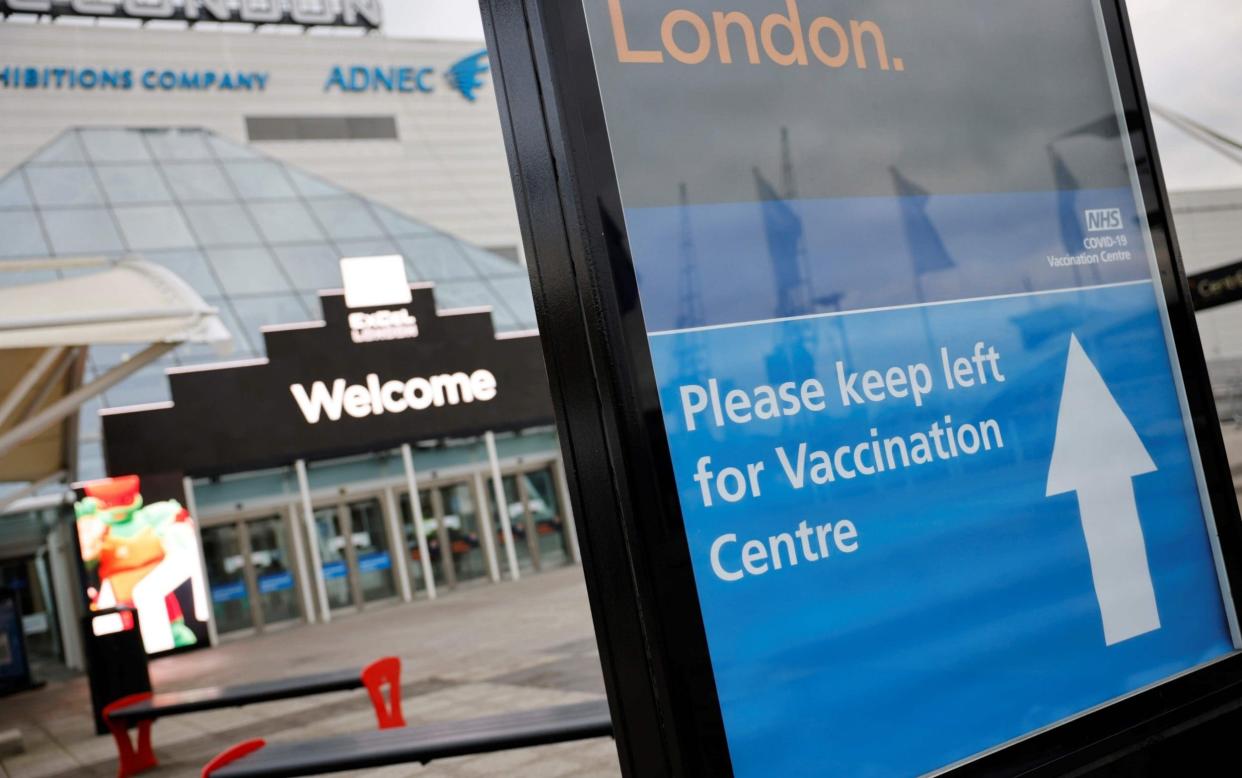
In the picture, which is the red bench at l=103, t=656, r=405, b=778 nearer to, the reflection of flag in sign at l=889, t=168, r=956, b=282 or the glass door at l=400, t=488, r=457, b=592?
the reflection of flag in sign at l=889, t=168, r=956, b=282

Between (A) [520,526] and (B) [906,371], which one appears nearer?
(B) [906,371]

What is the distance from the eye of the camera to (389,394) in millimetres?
20203

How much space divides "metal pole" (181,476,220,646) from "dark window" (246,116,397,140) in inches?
455

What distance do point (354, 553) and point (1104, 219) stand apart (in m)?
19.2

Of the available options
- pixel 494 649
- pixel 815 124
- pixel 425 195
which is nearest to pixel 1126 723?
pixel 815 124

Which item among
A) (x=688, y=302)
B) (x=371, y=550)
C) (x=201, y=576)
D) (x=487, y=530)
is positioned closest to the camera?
(x=688, y=302)

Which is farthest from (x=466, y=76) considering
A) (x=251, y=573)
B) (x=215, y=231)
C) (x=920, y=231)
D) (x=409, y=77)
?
(x=920, y=231)

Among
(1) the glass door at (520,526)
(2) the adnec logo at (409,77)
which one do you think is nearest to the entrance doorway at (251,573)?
(1) the glass door at (520,526)

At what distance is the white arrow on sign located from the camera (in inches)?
79.0

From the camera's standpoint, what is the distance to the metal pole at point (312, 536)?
64.6 feet

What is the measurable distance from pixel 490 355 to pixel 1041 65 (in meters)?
19.2

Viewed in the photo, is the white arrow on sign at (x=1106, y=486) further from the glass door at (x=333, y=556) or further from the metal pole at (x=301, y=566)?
the glass door at (x=333, y=556)

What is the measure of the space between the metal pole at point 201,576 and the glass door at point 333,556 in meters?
1.98

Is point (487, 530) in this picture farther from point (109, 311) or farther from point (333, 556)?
point (109, 311)
